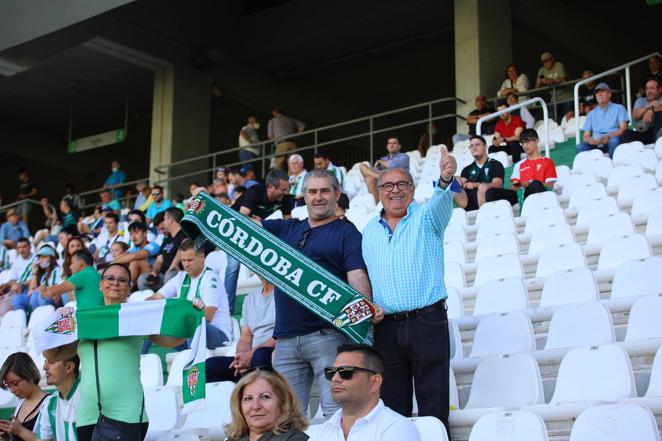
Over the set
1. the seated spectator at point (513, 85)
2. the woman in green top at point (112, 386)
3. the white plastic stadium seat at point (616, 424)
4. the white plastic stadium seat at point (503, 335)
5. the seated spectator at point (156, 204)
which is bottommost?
the white plastic stadium seat at point (616, 424)

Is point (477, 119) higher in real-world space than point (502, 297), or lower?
higher

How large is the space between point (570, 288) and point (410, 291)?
1.82 m

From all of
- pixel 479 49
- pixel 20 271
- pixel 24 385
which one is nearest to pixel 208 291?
pixel 24 385

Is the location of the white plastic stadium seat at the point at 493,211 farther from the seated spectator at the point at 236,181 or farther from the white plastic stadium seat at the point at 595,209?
the seated spectator at the point at 236,181

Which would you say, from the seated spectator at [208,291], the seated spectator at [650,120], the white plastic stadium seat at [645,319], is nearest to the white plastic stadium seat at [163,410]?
the seated spectator at [208,291]

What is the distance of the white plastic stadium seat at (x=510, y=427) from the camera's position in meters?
4.06

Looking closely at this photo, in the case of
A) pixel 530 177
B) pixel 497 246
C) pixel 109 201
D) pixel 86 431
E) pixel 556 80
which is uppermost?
pixel 556 80

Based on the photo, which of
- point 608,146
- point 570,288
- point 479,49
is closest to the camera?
point 570,288

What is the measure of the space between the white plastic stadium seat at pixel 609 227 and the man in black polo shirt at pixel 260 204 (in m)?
2.27

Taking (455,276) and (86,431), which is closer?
(86,431)

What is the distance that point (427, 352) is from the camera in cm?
457

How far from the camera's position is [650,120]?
1031cm

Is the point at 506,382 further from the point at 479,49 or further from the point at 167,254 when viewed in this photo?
the point at 479,49

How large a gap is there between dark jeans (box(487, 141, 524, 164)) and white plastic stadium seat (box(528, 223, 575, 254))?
353 cm
